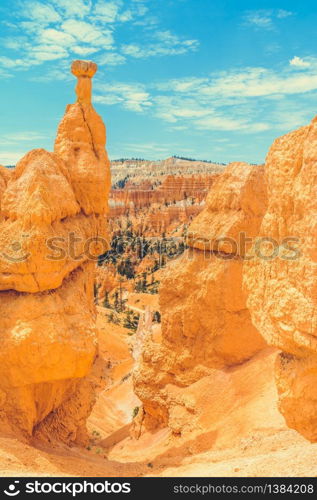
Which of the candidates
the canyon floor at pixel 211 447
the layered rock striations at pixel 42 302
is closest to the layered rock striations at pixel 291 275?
the canyon floor at pixel 211 447

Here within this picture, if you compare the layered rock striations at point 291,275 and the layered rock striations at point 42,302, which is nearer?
the layered rock striations at point 291,275

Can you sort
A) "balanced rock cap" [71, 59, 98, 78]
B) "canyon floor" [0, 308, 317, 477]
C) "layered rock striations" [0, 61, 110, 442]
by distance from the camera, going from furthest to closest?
"balanced rock cap" [71, 59, 98, 78] < "layered rock striations" [0, 61, 110, 442] < "canyon floor" [0, 308, 317, 477]

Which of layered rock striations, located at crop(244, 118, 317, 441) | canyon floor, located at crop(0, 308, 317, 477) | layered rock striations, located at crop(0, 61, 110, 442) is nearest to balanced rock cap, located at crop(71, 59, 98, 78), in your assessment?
layered rock striations, located at crop(0, 61, 110, 442)

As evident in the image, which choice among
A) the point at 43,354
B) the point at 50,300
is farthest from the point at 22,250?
the point at 43,354

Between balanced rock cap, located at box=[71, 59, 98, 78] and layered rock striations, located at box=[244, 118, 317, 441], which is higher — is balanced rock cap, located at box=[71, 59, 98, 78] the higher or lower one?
the higher one

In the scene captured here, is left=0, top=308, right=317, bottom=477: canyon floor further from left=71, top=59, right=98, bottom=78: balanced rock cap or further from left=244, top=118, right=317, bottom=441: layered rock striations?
left=71, top=59, right=98, bottom=78: balanced rock cap

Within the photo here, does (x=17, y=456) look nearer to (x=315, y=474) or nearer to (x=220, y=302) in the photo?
(x=315, y=474)

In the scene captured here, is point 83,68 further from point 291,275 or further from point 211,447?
point 211,447

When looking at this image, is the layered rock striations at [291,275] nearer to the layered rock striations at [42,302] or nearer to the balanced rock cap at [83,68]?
the layered rock striations at [42,302]
